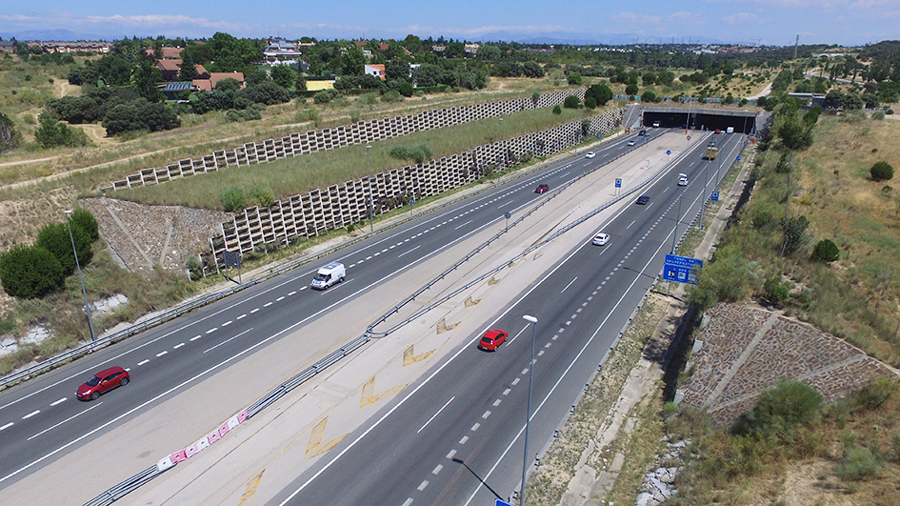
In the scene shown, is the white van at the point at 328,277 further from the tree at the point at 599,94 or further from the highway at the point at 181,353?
the tree at the point at 599,94

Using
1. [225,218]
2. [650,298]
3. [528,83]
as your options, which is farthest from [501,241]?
[528,83]

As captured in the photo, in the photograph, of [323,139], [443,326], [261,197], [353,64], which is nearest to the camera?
[443,326]

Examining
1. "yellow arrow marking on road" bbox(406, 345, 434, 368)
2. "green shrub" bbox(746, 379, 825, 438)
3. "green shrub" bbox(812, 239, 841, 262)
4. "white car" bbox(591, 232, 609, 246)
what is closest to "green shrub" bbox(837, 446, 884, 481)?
"green shrub" bbox(746, 379, 825, 438)

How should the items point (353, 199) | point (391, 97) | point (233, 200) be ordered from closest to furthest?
1. point (233, 200)
2. point (353, 199)
3. point (391, 97)

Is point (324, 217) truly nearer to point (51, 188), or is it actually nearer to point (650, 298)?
point (51, 188)

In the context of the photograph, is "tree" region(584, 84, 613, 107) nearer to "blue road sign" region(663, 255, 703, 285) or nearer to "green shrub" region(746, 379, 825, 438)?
"blue road sign" region(663, 255, 703, 285)

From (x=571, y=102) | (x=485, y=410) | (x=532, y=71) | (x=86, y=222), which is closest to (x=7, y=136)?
(x=86, y=222)

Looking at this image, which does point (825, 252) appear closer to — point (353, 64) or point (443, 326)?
point (443, 326)
